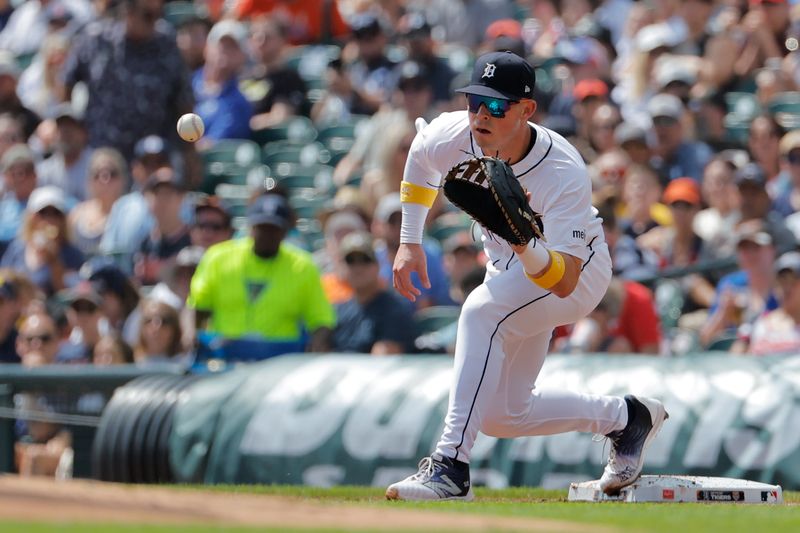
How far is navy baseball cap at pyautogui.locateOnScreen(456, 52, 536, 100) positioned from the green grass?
1.67 metres

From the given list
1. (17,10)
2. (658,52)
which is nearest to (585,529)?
(658,52)

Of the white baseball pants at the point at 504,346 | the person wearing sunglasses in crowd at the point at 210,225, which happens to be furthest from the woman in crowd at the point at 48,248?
the white baseball pants at the point at 504,346

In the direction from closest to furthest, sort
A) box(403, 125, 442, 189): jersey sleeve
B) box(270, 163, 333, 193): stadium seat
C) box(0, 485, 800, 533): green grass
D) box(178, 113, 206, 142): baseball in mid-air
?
1. box(0, 485, 800, 533): green grass
2. box(403, 125, 442, 189): jersey sleeve
3. box(178, 113, 206, 142): baseball in mid-air
4. box(270, 163, 333, 193): stadium seat

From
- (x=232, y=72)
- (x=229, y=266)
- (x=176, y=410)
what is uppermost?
(x=232, y=72)

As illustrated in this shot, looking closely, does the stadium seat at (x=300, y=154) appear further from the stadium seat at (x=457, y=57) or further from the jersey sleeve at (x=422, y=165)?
the jersey sleeve at (x=422, y=165)

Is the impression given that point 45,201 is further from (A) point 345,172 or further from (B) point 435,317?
(B) point 435,317

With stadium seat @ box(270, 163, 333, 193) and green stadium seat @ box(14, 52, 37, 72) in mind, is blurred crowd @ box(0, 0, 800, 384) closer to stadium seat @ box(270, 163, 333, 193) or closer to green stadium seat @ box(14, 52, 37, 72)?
stadium seat @ box(270, 163, 333, 193)

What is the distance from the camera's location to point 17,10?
20078 millimetres

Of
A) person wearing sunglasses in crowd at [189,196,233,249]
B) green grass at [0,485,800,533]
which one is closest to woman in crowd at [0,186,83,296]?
person wearing sunglasses in crowd at [189,196,233,249]

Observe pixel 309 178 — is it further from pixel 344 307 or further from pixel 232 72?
pixel 344 307

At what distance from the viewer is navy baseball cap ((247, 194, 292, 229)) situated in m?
11.3

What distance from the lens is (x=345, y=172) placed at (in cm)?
1416

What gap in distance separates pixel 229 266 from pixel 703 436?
371 centimetres

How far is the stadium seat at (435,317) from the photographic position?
11352mm
